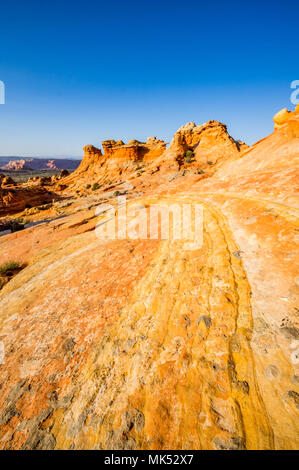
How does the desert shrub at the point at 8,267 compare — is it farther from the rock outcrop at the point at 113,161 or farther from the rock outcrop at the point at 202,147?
the rock outcrop at the point at 113,161

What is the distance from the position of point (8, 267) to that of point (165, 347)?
804cm

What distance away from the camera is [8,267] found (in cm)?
814

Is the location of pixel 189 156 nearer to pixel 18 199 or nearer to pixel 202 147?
pixel 202 147

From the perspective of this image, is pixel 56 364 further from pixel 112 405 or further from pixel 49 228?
pixel 49 228

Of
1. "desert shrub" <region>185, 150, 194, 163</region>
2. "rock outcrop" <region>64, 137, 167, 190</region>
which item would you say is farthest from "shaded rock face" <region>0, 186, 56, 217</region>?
"desert shrub" <region>185, 150, 194, 163</region>

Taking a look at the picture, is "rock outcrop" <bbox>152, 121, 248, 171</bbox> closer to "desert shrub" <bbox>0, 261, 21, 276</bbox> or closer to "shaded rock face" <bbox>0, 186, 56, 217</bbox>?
"desert shrub" <bbox>0, 261, 21, 276</bbox>

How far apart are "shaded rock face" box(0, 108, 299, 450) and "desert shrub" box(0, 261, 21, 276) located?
6.25 ft

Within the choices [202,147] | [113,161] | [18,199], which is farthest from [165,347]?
[113,161]

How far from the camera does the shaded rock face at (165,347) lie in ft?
7.27

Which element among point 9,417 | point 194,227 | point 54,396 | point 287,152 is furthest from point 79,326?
point 287,152

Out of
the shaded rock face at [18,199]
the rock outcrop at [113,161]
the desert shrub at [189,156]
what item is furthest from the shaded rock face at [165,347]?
the rock outcrop at [113,161]

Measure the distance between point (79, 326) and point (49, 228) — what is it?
9120 millimetres

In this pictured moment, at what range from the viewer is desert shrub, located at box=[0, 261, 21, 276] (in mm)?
7899
